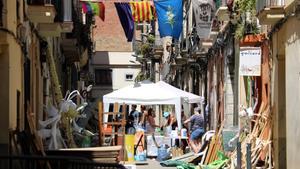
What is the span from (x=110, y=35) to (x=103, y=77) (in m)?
5.81

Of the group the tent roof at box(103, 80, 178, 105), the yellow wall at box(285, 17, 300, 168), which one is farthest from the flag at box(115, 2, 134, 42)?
the yellow wall at box(285, 17, 300, 168)

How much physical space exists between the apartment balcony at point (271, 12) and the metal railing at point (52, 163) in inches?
241

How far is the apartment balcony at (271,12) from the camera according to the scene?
1446 cm

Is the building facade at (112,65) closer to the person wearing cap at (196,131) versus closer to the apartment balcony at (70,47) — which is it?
the apartment balcony at (70,47)

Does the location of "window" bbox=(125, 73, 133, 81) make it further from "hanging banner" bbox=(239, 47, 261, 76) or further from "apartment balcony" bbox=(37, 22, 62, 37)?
"hanging banner" bbox=(239, 47, 261, 76)

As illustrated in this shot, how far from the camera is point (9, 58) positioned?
13.2m

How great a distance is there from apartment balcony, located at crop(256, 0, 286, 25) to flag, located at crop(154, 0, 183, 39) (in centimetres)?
1030

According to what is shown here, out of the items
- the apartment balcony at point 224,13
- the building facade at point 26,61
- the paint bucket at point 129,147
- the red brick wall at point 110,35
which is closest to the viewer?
the building facade at point 26,61

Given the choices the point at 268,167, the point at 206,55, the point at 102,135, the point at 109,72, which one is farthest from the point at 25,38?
the point at 109,72

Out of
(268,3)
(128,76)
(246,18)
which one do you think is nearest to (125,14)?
(246,18)

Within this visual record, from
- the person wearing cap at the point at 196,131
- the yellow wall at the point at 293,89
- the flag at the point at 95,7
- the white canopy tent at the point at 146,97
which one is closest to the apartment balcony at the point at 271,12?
the yellow wall at the point at 293,89

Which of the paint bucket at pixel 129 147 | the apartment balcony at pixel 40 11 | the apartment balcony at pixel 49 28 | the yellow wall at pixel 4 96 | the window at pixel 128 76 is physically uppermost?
the apartment balcony at pixel 40 11

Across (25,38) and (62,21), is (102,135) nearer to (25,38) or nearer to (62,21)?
(62,21)

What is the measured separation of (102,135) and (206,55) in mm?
6204
